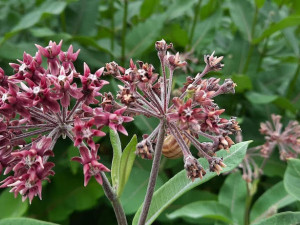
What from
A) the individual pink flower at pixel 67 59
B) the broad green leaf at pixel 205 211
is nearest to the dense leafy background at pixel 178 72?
the broad green leaf at pixel 205 211

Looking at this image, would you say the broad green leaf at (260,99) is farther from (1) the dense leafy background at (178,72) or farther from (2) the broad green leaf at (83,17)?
(2) the broad green leaf at (83,17)

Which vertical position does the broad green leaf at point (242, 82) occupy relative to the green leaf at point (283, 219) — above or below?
above

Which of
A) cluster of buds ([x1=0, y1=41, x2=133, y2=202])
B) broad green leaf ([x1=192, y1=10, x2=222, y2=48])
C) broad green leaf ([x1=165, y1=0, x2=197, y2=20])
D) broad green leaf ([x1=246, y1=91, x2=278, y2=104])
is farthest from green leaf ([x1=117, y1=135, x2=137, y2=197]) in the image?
broad green leaf ([x1=165, y1=0, x2=197, y2=20])

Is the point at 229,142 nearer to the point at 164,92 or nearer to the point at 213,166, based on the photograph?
the point at 213,166

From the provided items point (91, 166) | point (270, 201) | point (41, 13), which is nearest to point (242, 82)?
point (270, 201)

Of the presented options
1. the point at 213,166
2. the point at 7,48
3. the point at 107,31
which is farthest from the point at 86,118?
the point at 107,31
